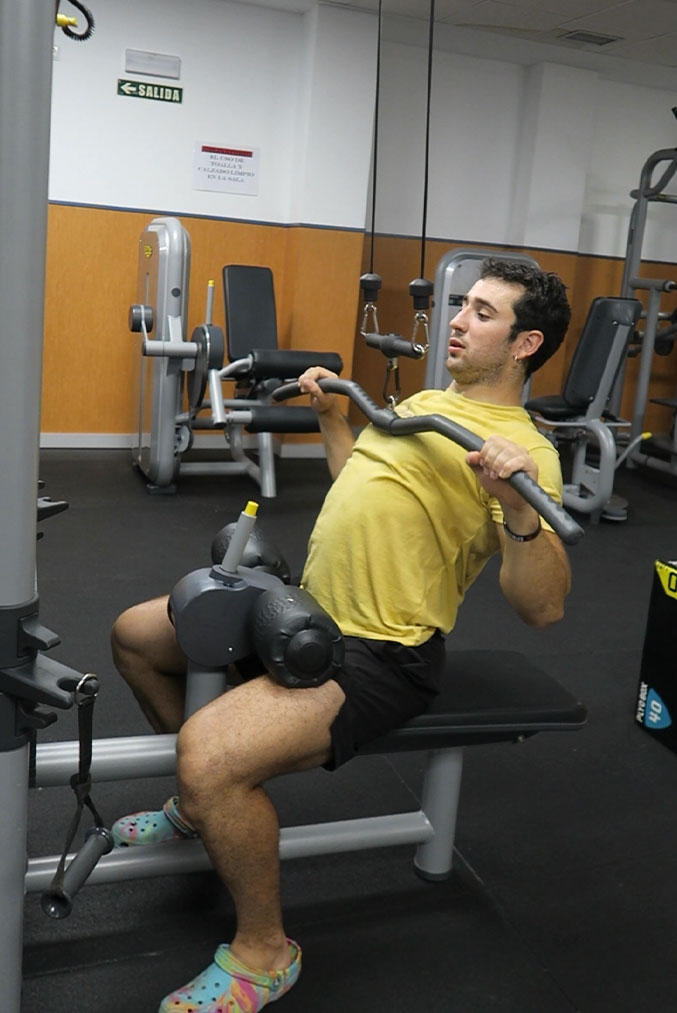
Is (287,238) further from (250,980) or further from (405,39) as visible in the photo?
(250,980)

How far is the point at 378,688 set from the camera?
5.11 ft

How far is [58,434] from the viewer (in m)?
5.20

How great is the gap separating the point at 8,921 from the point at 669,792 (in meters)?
1.62

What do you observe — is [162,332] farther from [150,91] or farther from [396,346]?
[396,346]

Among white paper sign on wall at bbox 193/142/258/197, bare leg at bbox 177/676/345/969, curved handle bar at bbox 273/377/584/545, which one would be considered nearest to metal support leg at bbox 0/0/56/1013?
bare leg at bbox 177/676/345/969

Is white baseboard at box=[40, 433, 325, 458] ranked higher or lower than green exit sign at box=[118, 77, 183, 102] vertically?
lower

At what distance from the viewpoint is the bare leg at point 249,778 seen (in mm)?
1419

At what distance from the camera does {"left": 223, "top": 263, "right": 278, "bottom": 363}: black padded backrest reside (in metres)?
4.79

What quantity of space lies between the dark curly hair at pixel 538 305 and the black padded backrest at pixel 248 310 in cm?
314

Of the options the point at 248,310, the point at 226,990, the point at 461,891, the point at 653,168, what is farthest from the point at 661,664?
the point at 653,168

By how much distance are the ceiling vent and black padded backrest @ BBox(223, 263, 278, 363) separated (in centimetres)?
198

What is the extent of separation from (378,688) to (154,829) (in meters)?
0.57

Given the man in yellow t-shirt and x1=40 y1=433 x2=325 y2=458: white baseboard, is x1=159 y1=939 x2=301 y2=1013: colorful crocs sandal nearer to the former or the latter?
the man in yellow t-shirt

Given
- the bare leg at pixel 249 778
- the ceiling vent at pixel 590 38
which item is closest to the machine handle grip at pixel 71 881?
the bare leg at pixel 249 778
